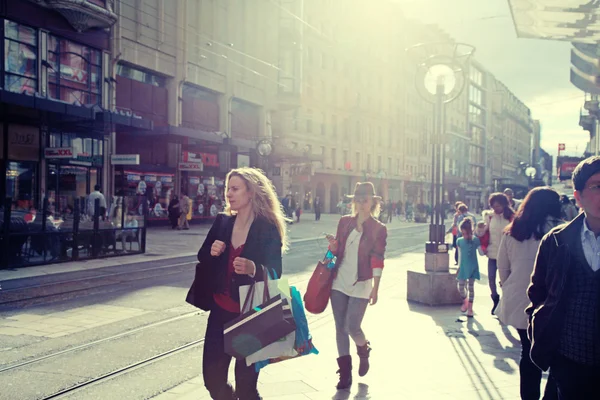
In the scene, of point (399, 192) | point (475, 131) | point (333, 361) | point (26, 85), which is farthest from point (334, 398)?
point (475, 131)

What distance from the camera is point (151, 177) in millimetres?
28844

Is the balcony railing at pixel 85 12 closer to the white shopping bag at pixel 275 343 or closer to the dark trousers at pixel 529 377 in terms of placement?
the white shopping bag at pixel 275 343

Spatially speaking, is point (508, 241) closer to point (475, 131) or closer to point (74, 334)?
point (74, 334)

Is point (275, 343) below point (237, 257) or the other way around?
below

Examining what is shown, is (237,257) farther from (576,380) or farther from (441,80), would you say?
(441,80)

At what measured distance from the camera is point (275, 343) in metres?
3.41

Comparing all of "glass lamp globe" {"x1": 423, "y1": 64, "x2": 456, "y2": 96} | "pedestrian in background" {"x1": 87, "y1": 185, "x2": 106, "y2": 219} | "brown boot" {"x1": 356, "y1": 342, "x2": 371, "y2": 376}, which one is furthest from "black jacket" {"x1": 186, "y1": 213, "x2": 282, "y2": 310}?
Answer: "pedestrian in background" {"x1": 87, "y1": 185, "x2": 106, "y2": 219}

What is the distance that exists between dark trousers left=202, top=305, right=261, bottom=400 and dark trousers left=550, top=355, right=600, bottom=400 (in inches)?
65.8

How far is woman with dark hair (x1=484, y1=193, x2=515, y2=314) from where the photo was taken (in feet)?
26.1

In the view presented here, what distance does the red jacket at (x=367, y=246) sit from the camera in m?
5.05

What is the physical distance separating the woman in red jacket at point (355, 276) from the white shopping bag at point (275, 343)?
1.57m

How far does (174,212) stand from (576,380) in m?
25.8

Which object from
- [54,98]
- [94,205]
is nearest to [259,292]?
[94,205]

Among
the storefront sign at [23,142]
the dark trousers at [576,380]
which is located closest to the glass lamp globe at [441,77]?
the dark trousers at [576,380]
